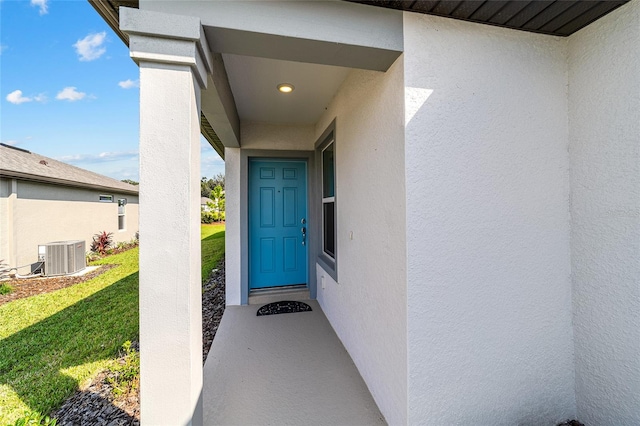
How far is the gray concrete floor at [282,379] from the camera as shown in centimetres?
202

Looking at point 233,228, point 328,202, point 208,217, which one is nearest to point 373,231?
point 328,202

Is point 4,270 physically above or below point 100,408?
above

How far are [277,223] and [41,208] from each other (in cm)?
782

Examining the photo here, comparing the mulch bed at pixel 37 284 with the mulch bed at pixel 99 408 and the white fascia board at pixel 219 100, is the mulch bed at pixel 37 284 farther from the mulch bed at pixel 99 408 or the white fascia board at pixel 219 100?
the white fascia board at pixel 219 100

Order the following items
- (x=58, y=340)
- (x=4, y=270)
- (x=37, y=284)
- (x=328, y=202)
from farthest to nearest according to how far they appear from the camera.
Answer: (x=4, y=270)
(x=37, y=284)
(x=328, y=202)
(x=58, y=340)

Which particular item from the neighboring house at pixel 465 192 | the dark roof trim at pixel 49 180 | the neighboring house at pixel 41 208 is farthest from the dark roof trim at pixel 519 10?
the neighboring house at pixel 41 208

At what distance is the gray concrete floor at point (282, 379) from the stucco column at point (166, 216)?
2.68ft

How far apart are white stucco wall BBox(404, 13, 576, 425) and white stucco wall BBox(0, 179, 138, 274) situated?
30.9ft

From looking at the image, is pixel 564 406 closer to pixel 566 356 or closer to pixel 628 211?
pixel 566 356

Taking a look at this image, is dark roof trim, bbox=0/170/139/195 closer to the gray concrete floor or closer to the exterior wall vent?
the exterior wall vent

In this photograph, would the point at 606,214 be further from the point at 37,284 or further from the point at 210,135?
the point at 37,284

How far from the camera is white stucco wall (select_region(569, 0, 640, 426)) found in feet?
5.12

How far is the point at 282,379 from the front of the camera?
2422mm

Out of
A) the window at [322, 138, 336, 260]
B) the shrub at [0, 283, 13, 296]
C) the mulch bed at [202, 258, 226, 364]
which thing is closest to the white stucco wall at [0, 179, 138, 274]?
the shrub at [0, 283, 13, 296]
